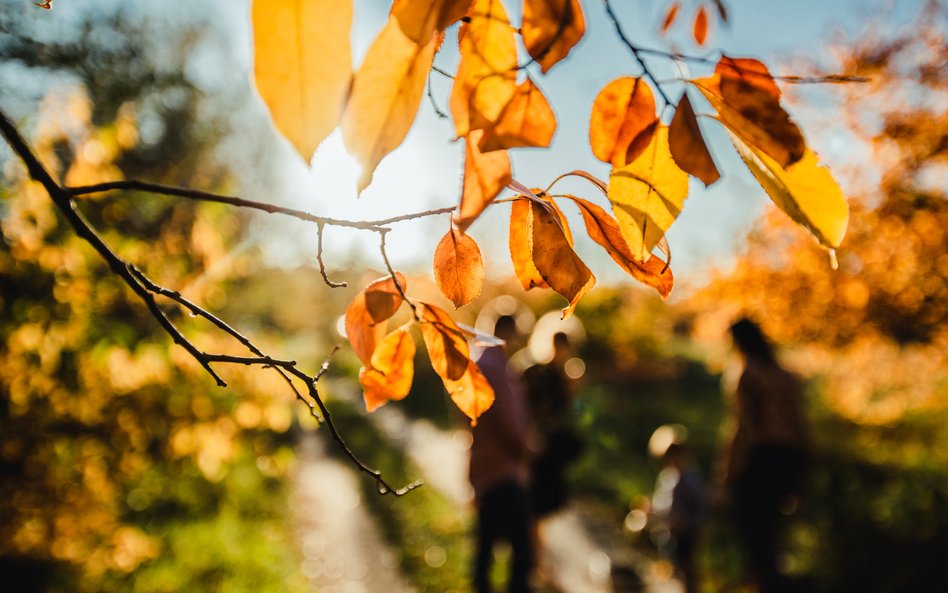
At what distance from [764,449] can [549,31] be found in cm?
338

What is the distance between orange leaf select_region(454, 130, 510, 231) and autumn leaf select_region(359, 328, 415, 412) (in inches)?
11.7

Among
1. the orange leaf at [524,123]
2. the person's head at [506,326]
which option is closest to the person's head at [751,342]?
the person's head at [506,326]

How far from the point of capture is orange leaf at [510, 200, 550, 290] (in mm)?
531

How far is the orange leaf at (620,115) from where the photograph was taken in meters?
0.44

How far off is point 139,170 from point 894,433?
496 inches

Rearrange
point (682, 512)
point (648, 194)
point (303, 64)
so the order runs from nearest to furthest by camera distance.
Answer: point (303, 64), point (648, 194), point (682, 512)

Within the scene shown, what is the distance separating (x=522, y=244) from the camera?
558mm

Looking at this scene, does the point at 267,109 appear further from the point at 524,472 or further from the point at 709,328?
the point at 709,328

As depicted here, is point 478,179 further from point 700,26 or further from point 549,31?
point 700,26

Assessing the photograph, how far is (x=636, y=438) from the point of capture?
8.55 m

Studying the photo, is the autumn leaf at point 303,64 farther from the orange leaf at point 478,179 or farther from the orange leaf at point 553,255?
the orange leaf at point 553,255

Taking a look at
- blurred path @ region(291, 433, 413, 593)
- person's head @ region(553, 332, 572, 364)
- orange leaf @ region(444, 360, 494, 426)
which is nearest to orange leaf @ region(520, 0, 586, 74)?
orange leaf @ region(444, 360, 494, 426)

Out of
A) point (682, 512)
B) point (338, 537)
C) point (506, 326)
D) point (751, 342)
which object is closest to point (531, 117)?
point (506, 326)

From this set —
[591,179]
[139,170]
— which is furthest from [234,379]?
[139,170]
